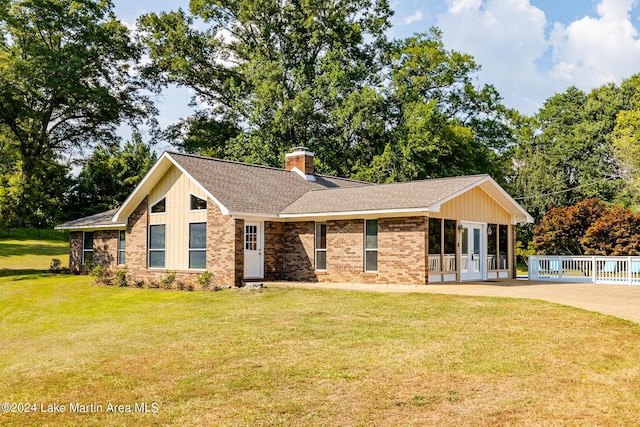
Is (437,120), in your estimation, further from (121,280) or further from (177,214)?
(121,280)

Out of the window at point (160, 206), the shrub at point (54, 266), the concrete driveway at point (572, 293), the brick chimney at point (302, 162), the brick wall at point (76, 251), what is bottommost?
the concrete driveway at point (572, 293)

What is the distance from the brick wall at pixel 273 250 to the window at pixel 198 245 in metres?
2.18

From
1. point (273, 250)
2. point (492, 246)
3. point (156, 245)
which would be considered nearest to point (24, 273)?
point (156, 245)

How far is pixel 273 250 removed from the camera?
2123 centimetres

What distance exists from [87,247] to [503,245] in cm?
1889

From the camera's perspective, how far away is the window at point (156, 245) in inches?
864

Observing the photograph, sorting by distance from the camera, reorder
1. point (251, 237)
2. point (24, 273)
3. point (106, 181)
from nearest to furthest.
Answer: point (251, 237)
point (24, 273)
point (106, 181)

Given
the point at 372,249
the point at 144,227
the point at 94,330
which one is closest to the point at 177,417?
the point at 94,330

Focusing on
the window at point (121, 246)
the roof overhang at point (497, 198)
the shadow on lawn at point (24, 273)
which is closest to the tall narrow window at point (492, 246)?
the roof overhang at point (497, 198)

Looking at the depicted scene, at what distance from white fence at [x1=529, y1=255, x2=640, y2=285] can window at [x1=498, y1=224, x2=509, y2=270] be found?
0.98m

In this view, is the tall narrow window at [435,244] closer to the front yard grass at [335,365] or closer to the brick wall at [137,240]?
the front yard grass at [335,365]

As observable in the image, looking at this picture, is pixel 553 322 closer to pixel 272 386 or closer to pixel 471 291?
pixel 471 291

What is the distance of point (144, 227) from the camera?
22562 mm

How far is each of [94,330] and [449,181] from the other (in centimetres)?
1285
